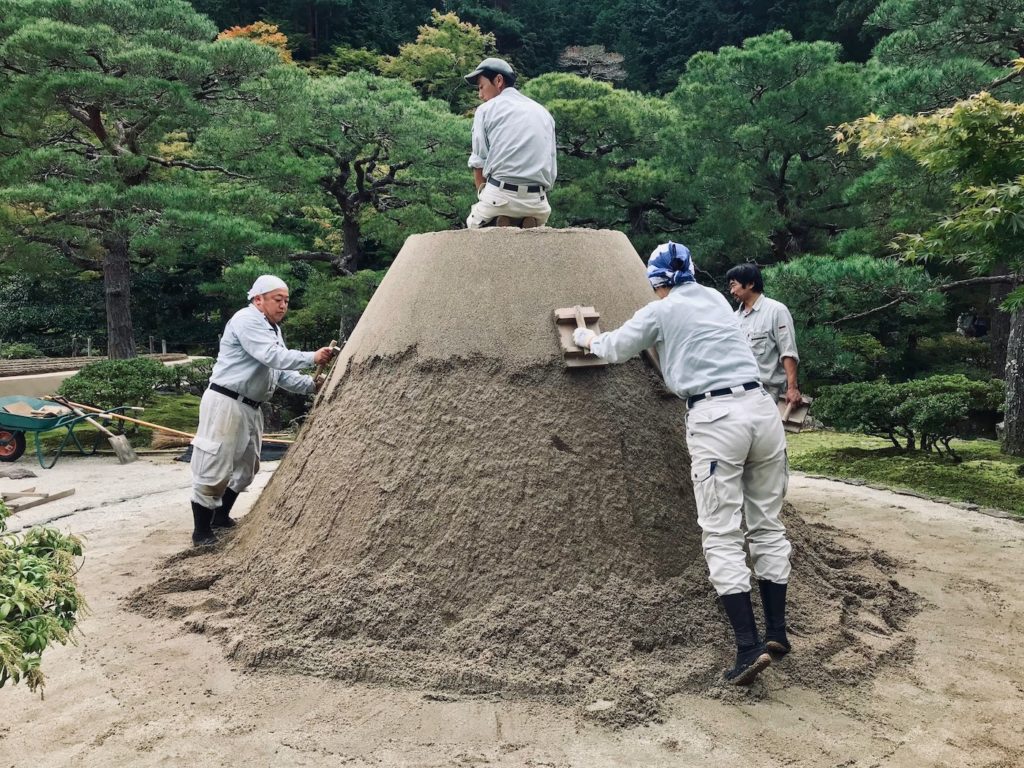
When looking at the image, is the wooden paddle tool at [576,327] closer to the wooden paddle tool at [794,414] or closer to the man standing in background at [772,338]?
the man standing in background at [772,338]

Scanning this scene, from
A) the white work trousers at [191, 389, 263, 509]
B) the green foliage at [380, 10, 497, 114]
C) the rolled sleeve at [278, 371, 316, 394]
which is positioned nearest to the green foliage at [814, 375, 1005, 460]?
the rolled sleeve at [278, 371, 316, 394]

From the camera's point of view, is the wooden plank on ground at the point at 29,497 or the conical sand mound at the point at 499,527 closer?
the conical sand mound at the point at 499,527

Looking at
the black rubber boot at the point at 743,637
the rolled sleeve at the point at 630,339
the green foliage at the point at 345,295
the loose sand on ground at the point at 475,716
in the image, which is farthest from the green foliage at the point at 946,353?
the black rubber boot at the point at 743,637

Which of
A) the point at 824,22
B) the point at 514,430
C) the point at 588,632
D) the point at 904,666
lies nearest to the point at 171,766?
the point at 588,632

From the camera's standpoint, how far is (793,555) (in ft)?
15.0

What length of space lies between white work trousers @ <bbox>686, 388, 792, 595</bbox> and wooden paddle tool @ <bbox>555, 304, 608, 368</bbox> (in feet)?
2.25

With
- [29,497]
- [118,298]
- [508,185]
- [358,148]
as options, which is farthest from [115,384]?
[508,185]

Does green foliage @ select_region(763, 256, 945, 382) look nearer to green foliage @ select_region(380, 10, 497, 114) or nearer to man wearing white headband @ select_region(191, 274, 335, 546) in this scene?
man wearing white headband @ select_region(191, 274, 335, 546)

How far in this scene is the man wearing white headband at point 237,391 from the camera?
17.0ft

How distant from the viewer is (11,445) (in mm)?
10422

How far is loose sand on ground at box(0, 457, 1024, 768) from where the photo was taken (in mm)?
3033

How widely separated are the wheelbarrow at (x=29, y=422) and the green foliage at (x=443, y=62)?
678 inches

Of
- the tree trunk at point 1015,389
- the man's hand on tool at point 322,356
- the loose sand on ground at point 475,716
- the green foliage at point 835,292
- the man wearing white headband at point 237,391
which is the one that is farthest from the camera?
the tree trunk at point 1015,389

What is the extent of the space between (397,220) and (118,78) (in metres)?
4.90
